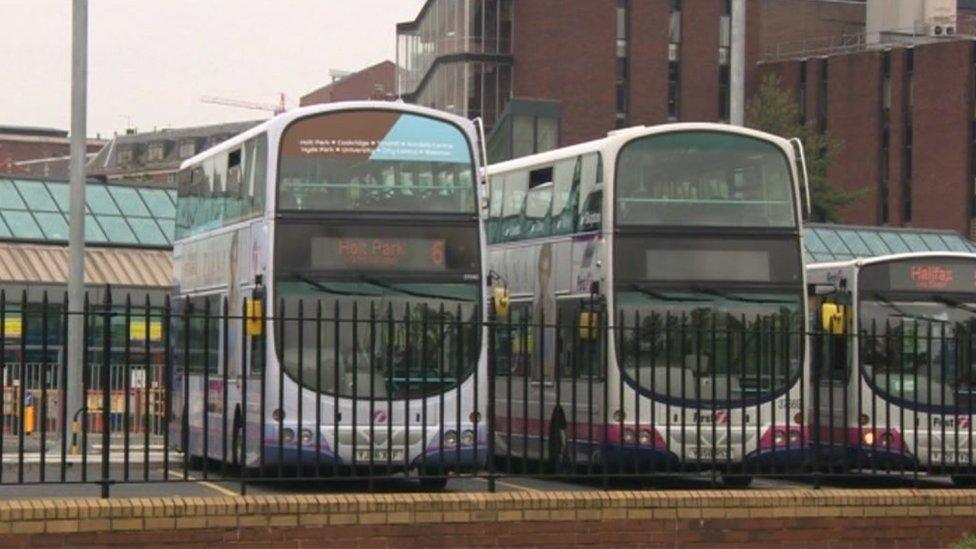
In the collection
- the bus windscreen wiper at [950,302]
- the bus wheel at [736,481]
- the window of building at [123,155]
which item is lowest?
the bus wheel at [736,481]

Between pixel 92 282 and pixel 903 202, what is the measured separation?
53239 mm

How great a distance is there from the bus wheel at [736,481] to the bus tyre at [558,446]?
4.52 ft

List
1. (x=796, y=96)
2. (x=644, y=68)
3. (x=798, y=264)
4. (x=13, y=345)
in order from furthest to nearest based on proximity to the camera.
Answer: (x=796, y=96), (x=644, y=68), (x=798, y=264), (x=13, y=345)

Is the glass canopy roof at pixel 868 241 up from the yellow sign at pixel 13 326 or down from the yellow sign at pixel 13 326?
up

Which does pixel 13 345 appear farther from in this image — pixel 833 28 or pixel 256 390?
pixel 833 28

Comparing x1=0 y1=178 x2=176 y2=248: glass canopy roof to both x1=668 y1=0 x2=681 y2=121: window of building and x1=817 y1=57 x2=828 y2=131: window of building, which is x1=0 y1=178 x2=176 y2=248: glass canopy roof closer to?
x1=668 y1=0 x2=681 y2=121: window of building

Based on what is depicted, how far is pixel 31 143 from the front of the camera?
489ft

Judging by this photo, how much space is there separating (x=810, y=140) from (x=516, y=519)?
264ft

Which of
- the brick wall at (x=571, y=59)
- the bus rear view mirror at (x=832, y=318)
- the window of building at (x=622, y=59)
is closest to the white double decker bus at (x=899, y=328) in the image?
the bus rear view mirror at (x=832, y=318)

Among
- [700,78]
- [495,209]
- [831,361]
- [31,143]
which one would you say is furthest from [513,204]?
[31,143]

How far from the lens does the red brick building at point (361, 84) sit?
134250 millimetres

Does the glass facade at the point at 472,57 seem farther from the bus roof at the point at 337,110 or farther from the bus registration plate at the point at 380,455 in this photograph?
the bus registration plate at the point at 380,455

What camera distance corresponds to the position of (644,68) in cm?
9856

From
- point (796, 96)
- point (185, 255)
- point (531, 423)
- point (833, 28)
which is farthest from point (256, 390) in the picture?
point (833, 28)
